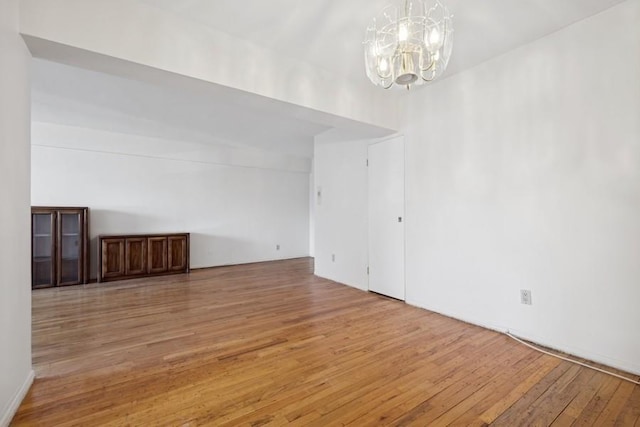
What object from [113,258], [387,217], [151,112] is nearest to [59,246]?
[113,258]

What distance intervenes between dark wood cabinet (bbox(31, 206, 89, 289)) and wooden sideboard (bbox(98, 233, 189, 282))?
0.82 ft

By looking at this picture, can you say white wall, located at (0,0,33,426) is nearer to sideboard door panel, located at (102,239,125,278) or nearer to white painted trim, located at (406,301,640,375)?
sideboard door panel, located at (102,239,125,278)

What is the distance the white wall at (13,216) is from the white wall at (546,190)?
11.2 feet

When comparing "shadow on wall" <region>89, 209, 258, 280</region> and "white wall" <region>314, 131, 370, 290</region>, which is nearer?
"white wall" <region>314, 131, 370, 290</region>

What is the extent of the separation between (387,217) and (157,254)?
4042mm

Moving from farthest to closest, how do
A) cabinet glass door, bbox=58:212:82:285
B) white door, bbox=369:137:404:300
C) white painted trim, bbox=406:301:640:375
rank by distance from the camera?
cabinet glass door, bbox=58:212:82:285 < white door, bbox=369:137:404:300 < white painted trim, bbox=406:301:640:375

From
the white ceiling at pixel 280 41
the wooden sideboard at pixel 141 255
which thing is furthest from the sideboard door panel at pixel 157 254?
the white ceiling at pixel 280 41

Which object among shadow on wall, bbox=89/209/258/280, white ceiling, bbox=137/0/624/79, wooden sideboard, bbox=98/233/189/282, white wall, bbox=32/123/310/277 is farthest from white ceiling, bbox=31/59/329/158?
wooden sideboard, bbox=98/233/189/282

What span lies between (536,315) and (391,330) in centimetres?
123

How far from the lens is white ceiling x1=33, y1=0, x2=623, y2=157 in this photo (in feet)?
6.92

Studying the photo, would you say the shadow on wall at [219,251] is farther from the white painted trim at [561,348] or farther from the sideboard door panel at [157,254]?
the white painted trim at [561,348]

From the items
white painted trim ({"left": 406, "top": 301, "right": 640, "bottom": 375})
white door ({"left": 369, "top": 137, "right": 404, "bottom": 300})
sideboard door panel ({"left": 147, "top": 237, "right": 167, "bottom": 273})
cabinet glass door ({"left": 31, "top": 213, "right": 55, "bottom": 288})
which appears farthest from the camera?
sideboard door panel ({"left": 147, "top": 237, "right": 167, "bottom": 273})

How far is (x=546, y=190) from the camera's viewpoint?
2432mm

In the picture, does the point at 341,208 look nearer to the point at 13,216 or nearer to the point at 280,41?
the point at 280,41
